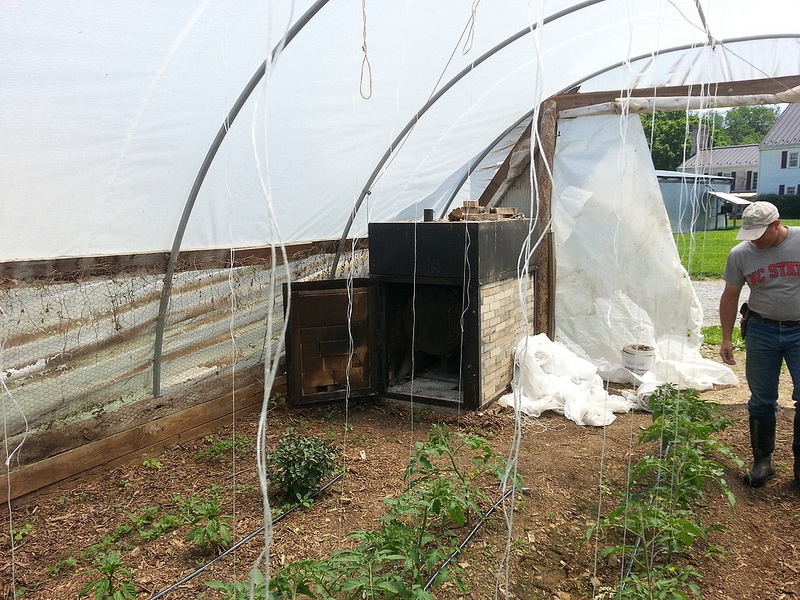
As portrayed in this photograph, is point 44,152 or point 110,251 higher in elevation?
point 44,152

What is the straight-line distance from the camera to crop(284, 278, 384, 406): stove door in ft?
17.1

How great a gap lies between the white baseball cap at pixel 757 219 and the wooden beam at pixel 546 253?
305 centimetres

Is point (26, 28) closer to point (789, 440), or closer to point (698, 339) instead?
point (789, 440)

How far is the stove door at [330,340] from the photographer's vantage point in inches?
205

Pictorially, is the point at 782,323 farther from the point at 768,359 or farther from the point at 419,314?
the point at 419,314

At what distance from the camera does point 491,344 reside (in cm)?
530

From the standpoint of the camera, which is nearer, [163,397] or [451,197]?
[163,397]

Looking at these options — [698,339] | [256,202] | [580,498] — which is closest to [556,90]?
[698,339]

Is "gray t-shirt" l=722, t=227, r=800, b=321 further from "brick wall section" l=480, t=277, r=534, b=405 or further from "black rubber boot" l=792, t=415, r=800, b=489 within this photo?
"brick wall section" l=480, t=277, r=534, b=405

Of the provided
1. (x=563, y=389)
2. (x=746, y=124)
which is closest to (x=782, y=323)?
(x=563, y=389)

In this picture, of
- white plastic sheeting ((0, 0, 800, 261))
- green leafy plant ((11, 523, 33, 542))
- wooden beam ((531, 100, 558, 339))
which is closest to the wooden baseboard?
green leafy plant ((11, 523, 33, 542))

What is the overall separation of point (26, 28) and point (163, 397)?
2.83 meters

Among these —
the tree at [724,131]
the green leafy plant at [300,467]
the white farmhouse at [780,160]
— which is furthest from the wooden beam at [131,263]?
the white farmhouse at [780,160]

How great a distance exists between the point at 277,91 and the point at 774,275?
337 centimetres
